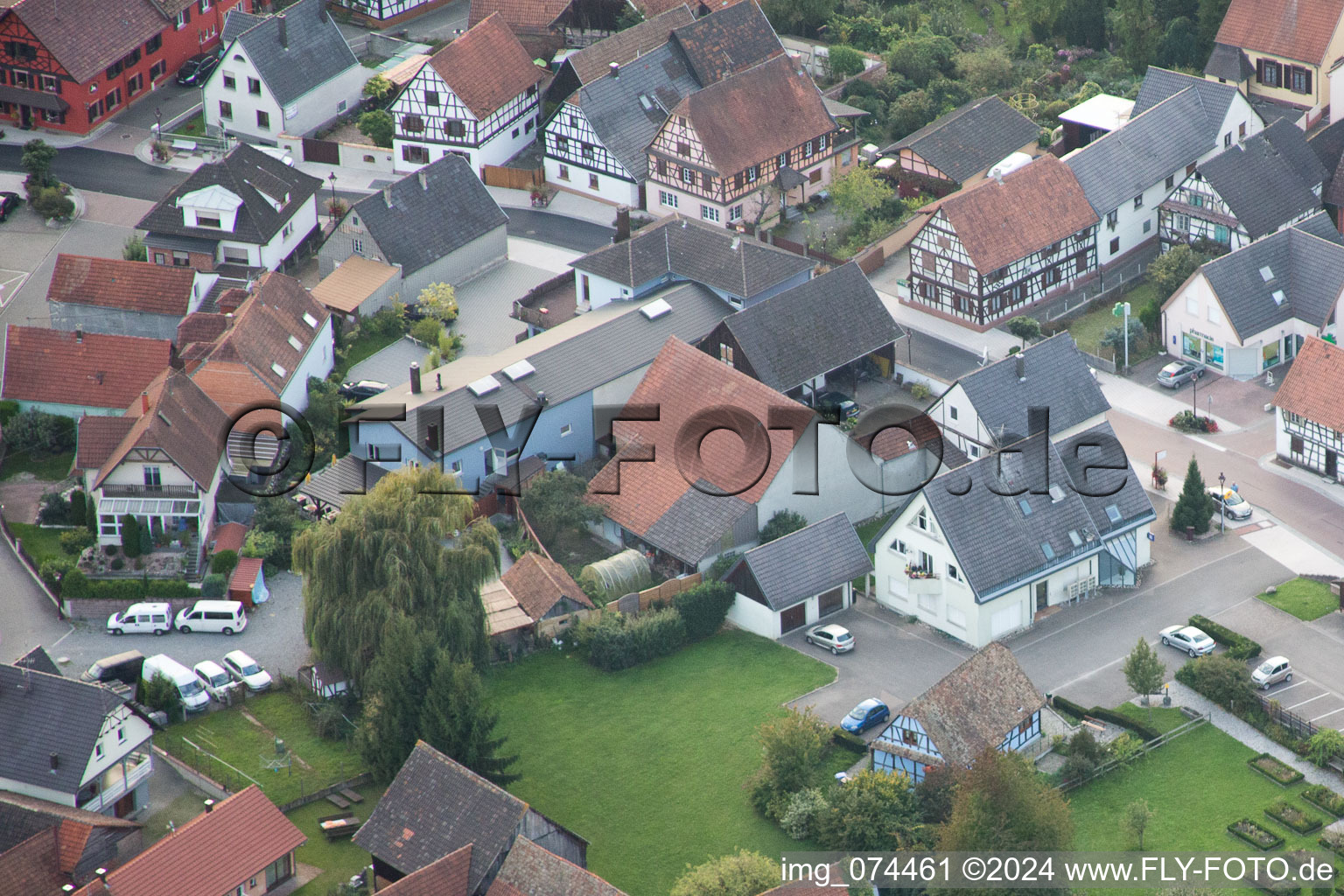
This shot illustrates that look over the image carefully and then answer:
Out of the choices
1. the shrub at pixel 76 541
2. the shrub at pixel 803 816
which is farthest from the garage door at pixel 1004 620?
the shrub at pixel 76 541

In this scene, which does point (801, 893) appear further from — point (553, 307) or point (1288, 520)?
point (553, 307)

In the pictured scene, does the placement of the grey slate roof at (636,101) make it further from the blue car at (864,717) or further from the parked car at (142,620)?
the blue car at (864,717)

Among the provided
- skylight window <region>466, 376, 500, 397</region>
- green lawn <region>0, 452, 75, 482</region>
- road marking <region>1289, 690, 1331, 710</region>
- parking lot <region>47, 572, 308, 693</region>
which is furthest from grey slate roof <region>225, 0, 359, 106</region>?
road marking <region>1289, 690, 1331, 710</region>

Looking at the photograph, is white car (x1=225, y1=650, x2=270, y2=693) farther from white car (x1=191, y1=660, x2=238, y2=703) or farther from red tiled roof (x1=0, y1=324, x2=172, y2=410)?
red tiled roof (x1=0, y1=324, x2=172, y2=410)

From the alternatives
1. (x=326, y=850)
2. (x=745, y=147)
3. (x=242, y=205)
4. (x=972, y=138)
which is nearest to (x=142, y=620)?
(x=326, y=850)

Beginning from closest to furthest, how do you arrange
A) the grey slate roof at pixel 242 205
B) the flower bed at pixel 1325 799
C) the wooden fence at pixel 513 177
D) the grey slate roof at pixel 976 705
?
1. the flower bed at pixel 1325 799
2. the grey slate roof at pixel 976 705
3. the grey slate roof at pixel 242 205
4. the wooden fence at pixel 513 177

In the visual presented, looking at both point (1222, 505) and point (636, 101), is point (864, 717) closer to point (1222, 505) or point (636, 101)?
point (1222, 505)
